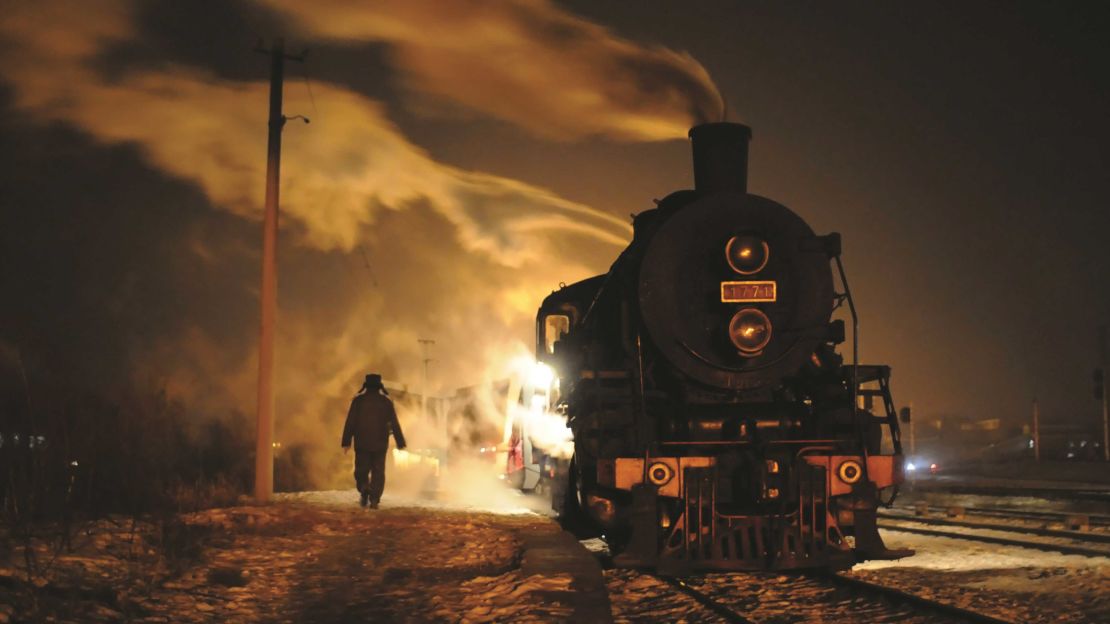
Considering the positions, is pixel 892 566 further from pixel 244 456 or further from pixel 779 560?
pixel 244 456

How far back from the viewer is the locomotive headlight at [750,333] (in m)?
8.95

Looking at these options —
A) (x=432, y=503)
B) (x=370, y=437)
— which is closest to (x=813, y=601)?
(x=370, y=437)

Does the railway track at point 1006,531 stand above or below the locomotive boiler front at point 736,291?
below

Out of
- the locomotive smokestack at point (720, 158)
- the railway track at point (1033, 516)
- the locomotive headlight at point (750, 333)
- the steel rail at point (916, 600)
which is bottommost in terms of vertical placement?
the railway track at point (1033, 516)

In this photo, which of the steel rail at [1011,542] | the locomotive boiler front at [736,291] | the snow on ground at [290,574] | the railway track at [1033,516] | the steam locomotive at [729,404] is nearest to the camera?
the snow on ground at [290,574]

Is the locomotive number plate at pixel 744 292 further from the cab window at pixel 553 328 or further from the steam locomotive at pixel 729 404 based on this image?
the cab window at pixel 553 328

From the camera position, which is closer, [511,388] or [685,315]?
[685,315]

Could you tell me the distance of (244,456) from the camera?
117 ft

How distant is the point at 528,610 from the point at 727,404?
3108mm

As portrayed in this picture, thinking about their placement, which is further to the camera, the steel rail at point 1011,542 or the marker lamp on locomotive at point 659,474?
the steel rail at point 1011,542

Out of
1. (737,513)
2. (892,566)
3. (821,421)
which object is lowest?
(892,566)

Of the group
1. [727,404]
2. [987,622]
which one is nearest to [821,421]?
[727,404]

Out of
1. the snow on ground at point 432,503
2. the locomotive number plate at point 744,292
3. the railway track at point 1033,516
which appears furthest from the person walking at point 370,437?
the railway track at point 1033,516

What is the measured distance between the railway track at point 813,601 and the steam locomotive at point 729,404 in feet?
0.76
